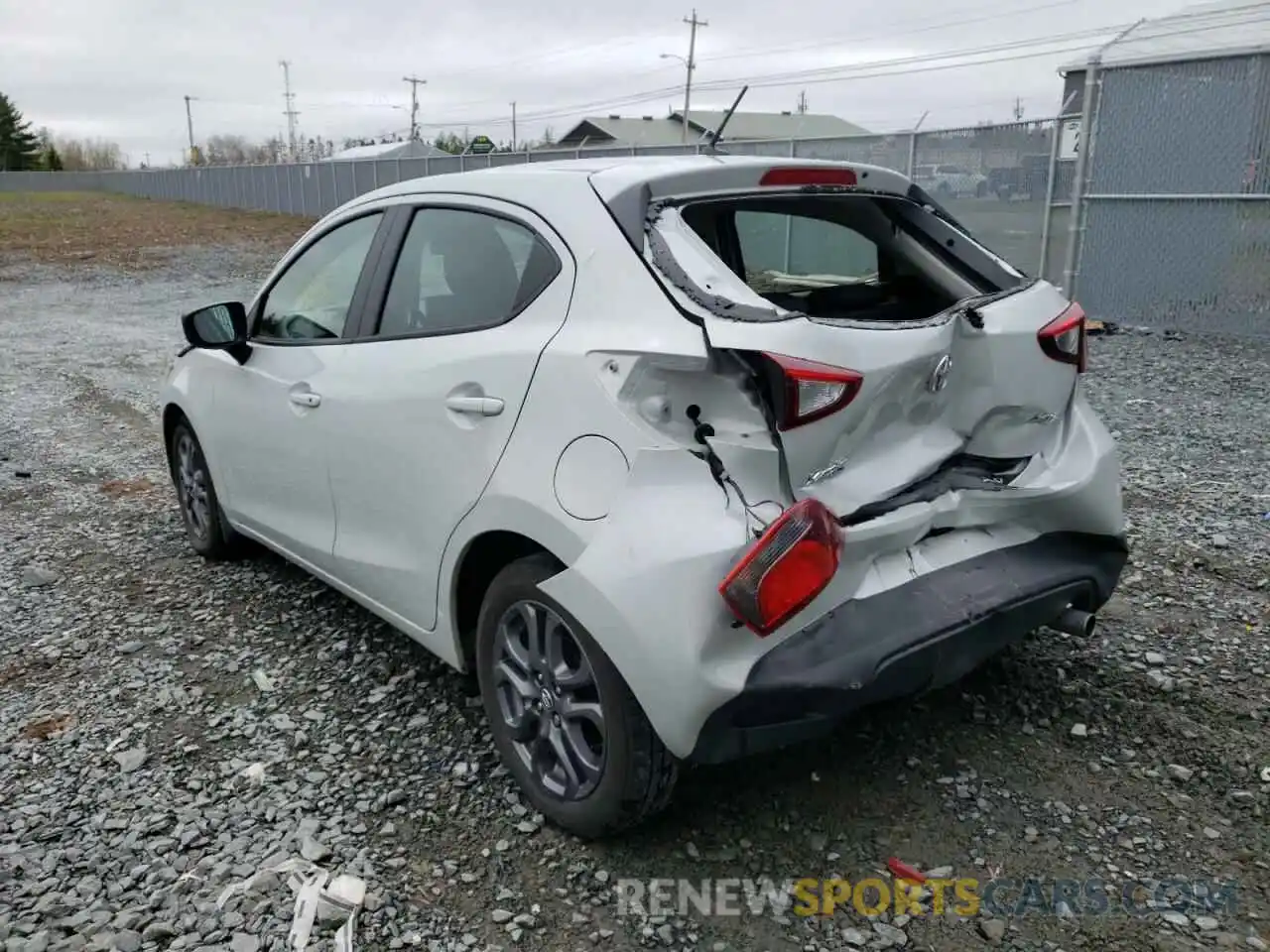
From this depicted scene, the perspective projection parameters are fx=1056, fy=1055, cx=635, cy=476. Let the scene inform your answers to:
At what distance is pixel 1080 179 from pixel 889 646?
33.9 feet

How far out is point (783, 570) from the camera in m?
2.38

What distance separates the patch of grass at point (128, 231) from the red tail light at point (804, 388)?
23155 mm

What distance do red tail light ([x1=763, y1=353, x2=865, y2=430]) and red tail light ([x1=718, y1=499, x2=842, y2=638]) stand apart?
0.67ft

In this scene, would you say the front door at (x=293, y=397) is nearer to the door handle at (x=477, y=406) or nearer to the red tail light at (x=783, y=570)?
the door handle at (x=477, y=406)

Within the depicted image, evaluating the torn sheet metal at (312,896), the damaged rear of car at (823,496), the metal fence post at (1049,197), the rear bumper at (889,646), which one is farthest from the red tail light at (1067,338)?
the metal fence post at (1049,197)

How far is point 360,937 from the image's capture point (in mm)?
2529

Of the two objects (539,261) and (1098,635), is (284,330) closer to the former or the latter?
(539,261)

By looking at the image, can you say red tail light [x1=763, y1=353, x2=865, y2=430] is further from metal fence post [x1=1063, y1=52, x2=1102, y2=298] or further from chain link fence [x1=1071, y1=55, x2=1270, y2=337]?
metal fence post [x1=1063, y1=52, x2=1102, y2=298]

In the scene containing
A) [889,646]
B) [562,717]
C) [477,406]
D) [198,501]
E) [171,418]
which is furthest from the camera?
[171,418]

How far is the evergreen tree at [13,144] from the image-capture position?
272ft

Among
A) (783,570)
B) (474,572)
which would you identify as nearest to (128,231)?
(474,572)

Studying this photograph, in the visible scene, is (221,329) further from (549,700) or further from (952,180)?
(952,180)

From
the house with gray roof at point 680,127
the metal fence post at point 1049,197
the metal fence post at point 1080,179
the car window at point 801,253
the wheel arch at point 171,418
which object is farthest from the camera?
the house with gray roof at point 680,127

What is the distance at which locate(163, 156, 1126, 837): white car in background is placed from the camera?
96.4 inches
